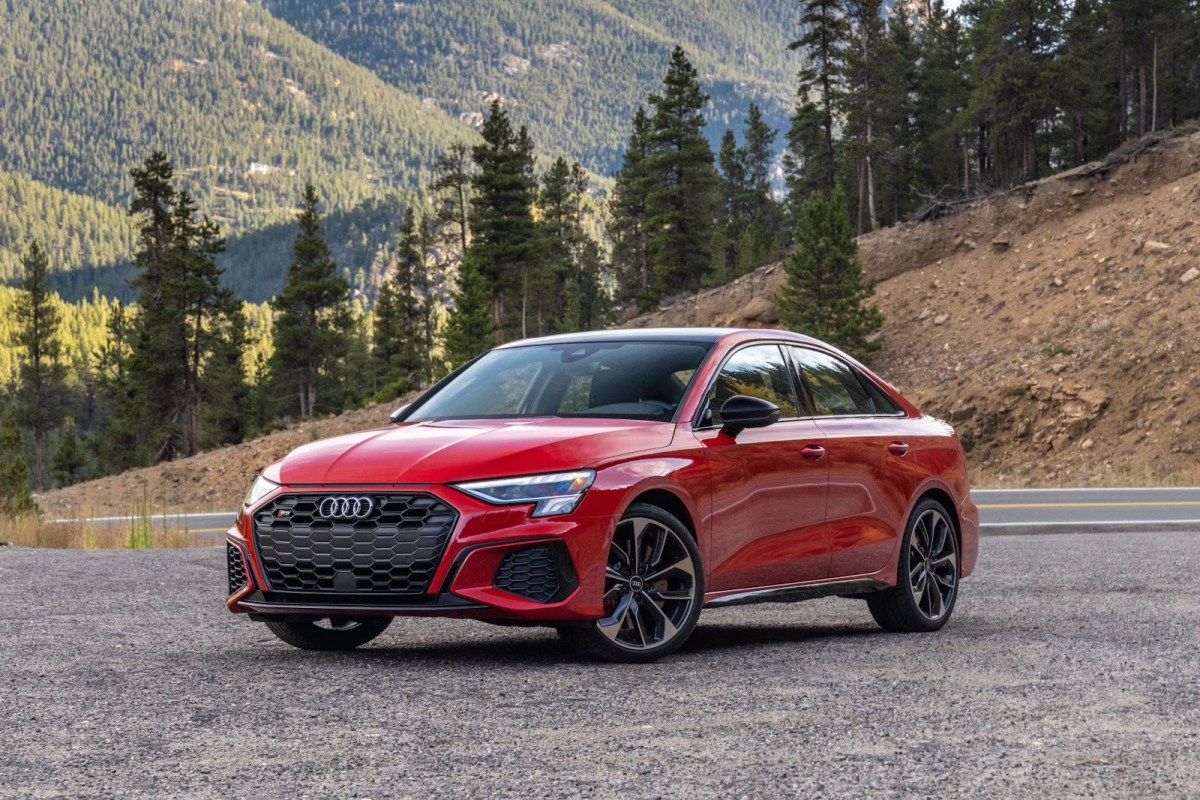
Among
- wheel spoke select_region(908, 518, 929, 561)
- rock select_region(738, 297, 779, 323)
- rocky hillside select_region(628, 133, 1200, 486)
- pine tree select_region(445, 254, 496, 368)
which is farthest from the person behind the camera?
pine tree select_region(445, 254, 496, 368)

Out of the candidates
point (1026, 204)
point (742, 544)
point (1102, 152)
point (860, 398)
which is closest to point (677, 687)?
point (742, 544)

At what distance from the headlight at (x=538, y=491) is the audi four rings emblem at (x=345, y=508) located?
1.40 feet

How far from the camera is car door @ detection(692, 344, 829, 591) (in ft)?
24.7

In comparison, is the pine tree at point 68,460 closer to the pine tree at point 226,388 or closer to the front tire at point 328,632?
the pine tree at point 226,388

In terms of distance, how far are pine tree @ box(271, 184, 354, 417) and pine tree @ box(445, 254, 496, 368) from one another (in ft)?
57.5

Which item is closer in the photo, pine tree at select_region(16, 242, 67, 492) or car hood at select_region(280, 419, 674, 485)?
car hood at select_region(280, 419, 674, 485)

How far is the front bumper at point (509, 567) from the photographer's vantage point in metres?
6.61

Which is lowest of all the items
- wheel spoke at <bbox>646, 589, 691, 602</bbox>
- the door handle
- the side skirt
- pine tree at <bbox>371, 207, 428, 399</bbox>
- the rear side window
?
the side skirt

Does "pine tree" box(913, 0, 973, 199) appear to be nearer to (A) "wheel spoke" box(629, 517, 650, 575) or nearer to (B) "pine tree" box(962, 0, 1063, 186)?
(B) "pine tree" box(962, 0, 1063, 186)

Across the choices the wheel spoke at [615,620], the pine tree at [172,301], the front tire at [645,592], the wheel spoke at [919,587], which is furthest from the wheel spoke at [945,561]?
the pine tree at [172,301]

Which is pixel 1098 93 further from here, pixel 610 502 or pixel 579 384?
pixel 610 502

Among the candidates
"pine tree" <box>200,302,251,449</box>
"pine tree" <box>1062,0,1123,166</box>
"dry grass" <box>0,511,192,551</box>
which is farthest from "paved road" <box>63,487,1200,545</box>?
"pine tree" <box>200,302,251,449</box>

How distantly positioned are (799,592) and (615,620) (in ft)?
4.91

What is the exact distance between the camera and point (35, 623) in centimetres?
899
